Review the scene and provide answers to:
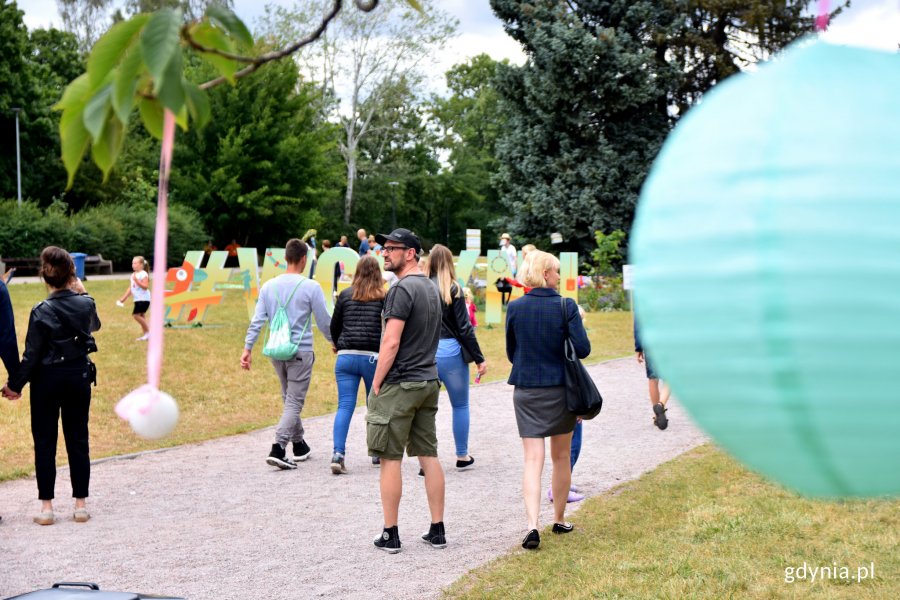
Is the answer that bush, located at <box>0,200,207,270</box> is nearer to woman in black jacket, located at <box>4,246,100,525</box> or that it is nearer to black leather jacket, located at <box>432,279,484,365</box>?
woman in black jacket, located at <box>4,246,100,525</box>

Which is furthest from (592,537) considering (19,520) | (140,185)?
(140,185)

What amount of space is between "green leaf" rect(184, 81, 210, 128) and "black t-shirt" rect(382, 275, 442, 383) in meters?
4.69

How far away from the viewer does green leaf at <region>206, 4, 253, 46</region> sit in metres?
1.62

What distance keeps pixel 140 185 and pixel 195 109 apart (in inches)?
1882

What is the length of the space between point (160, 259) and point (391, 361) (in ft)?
15.5

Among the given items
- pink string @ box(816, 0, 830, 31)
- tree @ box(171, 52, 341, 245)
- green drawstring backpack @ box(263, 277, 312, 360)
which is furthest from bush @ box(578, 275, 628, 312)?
pink string @ box(816, 0, 830, 31)

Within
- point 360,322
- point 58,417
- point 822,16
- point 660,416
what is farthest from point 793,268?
point 660,416

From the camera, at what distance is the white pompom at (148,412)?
1.48 m

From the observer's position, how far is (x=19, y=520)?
738cm

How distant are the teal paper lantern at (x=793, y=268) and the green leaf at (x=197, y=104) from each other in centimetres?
74

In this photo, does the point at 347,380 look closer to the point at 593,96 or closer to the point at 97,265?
the point at 593,96

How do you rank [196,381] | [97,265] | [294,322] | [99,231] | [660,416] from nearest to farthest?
1. [294,322]
2. [660,416]
3. [196,381]
4. [97,265]
5. [99,231]

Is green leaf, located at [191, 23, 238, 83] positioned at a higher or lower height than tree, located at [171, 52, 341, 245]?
lower

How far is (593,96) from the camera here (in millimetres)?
29312
